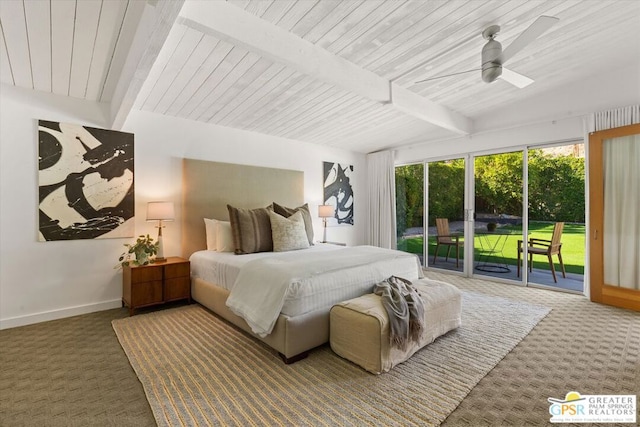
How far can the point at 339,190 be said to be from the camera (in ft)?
19.6

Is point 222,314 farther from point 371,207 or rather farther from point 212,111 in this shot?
point 371,207

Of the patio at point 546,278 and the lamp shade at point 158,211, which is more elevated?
the lamp shade at point 158,211

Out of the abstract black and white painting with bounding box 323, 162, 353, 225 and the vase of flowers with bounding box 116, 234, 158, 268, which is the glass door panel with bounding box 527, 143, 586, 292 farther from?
the vase of flowers with bounding box 116, 234, 158, 268

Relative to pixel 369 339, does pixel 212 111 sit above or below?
above

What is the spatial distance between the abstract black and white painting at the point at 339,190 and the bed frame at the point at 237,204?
2.37 feet

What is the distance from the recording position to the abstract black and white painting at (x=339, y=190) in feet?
18.9

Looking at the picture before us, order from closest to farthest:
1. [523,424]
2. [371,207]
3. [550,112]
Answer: [523,424] < [550,112] < [371,207]

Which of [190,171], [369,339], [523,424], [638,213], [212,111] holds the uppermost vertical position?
[212,111]

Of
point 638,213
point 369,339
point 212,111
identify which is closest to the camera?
point 369,339

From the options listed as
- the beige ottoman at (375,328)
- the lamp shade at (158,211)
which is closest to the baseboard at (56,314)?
the lamp shade at (158,211)

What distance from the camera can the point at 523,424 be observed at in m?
1.61

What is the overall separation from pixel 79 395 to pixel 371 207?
5.47 m

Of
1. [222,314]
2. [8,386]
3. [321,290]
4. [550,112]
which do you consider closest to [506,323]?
[321,290]

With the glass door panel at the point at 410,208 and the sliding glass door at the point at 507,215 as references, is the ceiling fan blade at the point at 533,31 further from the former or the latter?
the glass door panel at the point at 410,208
